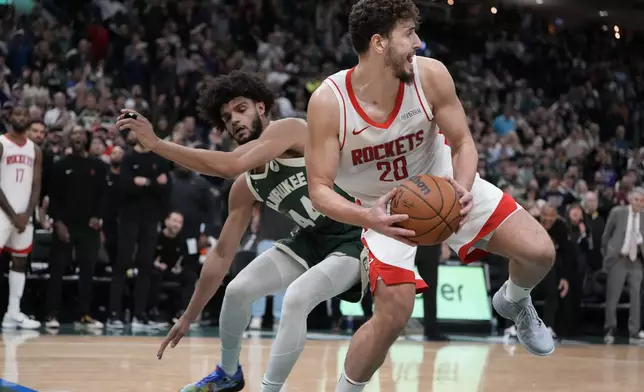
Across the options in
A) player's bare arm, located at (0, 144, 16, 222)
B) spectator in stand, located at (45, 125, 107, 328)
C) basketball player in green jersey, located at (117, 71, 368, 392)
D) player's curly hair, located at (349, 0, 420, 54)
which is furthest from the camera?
spectator in stand, located at (45, 125, 107, 328)

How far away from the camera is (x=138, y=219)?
10.6 meters

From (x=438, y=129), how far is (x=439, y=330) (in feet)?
22.2

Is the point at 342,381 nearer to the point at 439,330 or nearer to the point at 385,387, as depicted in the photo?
the point at 385,387

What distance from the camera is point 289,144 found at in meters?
5.32

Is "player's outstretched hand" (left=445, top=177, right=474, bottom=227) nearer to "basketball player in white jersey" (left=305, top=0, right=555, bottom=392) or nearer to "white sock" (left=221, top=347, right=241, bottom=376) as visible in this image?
"basketball player in white jersey" (left=305, top=0, right=555, bottom=392)

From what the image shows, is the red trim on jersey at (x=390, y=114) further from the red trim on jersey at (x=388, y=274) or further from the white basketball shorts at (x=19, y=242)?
the white basketball shorts at (x=19, y=242)

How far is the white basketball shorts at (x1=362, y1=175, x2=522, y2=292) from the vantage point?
4602mm

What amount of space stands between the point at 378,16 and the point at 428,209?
3.06 feet

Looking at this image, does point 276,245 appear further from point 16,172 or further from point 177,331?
point 16,172

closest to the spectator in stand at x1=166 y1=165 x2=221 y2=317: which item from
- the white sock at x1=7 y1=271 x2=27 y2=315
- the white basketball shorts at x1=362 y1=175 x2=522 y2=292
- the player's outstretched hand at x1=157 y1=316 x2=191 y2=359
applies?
the white sock at x1=7 y1=271 x2=27 y2=315

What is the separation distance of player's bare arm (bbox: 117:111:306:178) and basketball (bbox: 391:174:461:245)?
1.26 m

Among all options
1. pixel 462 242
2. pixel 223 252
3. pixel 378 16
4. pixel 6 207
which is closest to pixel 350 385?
pixel 462 242

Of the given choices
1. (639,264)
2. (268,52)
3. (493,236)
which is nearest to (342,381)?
(493,236)

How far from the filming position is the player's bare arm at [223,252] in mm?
5730
